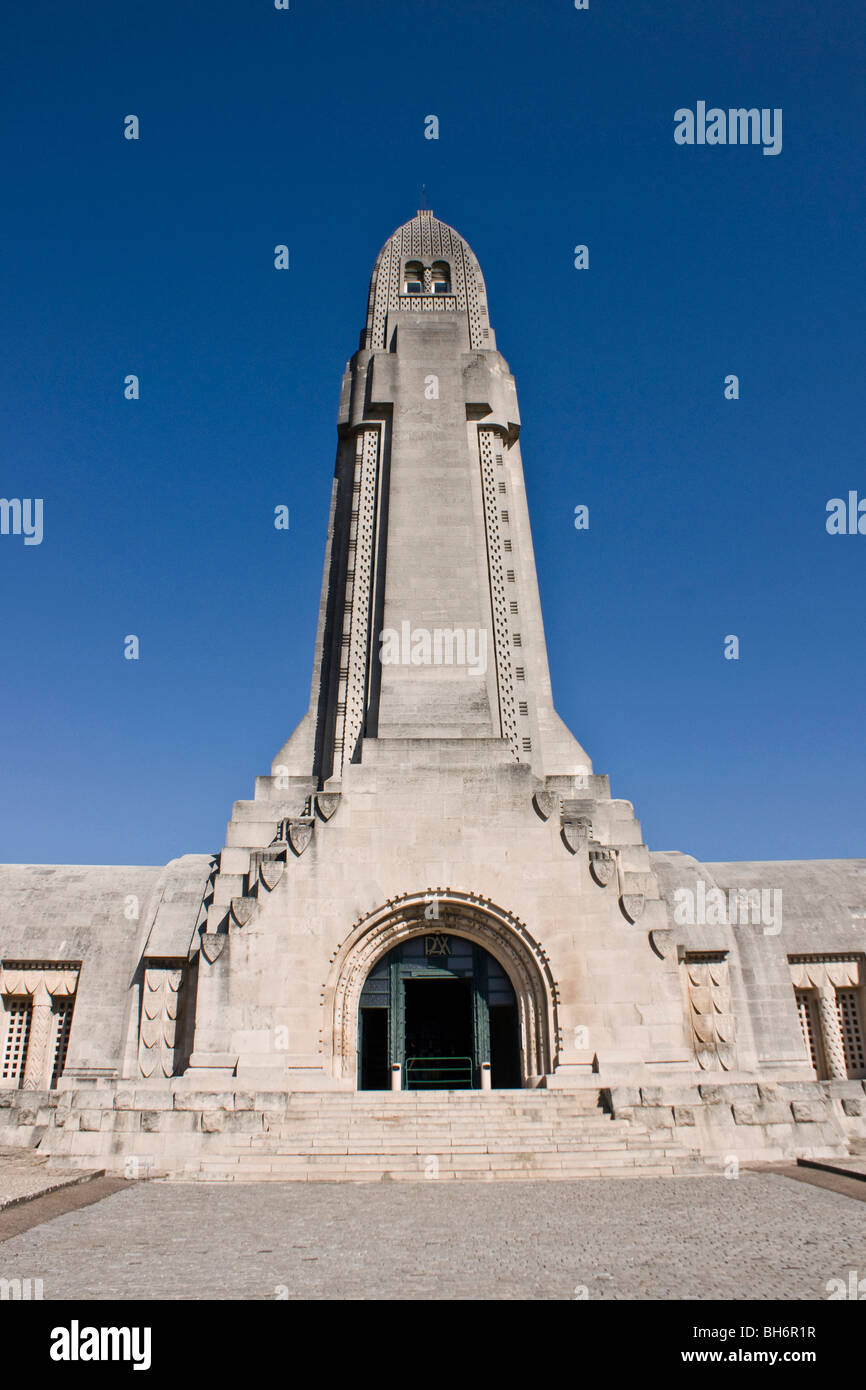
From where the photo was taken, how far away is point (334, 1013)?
61.6 feet

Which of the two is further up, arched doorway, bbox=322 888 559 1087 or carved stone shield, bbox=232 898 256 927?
carved stone shield, bbox=232 898 256 927

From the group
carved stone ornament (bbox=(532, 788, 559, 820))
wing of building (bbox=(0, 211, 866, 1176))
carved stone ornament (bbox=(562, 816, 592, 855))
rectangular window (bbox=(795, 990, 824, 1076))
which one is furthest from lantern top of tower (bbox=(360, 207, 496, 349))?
rectangular window (bbox=(795, 990, 824, 1076))

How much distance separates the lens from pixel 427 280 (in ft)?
103

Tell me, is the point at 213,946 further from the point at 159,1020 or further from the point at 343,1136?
the point at 343,1136

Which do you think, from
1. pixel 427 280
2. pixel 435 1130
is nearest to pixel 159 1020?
pixel 435 1130

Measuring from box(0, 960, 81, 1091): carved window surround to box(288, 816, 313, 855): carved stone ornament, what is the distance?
8926mm

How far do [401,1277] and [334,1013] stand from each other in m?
11.8

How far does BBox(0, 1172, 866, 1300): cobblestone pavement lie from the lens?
6.98 meters

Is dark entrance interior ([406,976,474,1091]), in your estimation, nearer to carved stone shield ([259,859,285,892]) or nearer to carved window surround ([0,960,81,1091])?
carved stone shield ([259,859,285,892])

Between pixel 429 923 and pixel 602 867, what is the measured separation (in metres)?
4.16

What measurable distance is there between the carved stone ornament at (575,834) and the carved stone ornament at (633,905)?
1.48 meters
